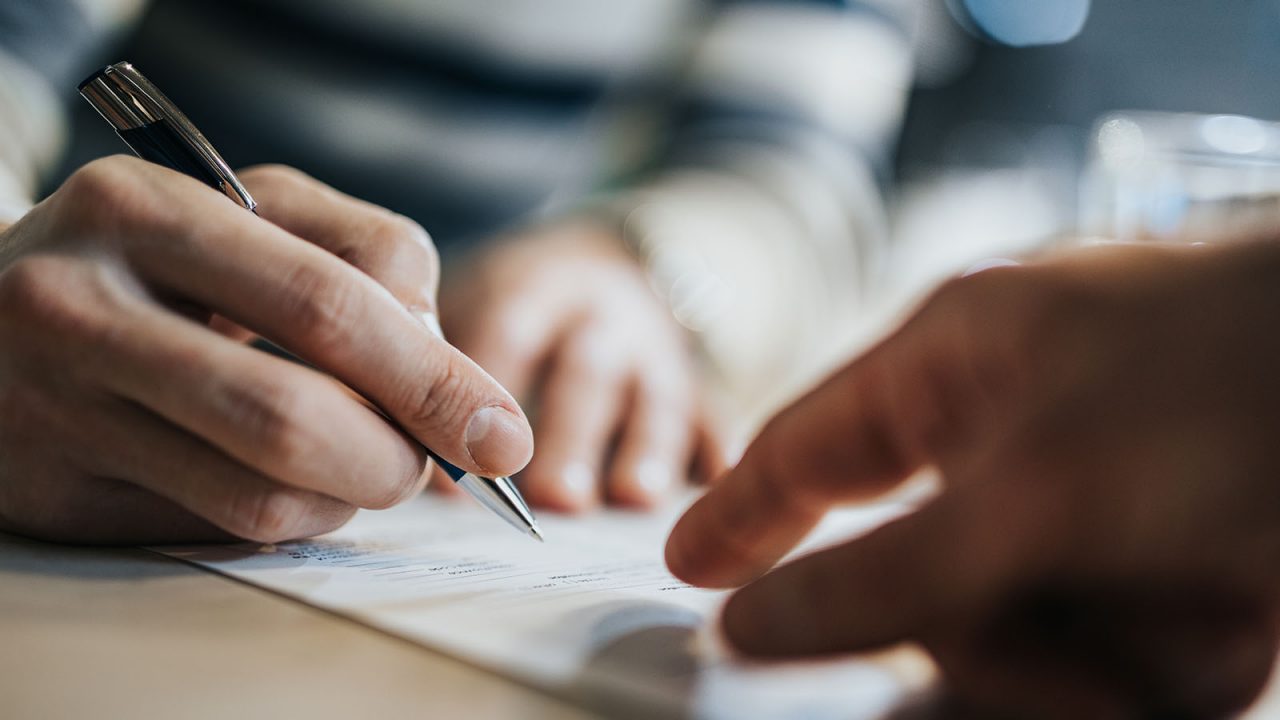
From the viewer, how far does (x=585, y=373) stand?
2.10ft

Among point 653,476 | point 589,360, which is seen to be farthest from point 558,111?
point 653,476

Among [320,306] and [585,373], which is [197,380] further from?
[585,373]

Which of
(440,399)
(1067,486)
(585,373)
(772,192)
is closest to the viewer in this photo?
(1067,486)

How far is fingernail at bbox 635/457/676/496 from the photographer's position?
21.6 inches

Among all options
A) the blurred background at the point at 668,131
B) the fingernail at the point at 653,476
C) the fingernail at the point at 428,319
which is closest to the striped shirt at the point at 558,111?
the blurred background at the point at 668,131

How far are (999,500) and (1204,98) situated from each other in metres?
1.83

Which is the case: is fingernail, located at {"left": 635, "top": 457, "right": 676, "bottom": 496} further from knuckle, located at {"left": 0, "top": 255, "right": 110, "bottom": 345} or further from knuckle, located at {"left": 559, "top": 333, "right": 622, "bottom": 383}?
knuckle, located at {"left": 0, "top": 255, "right": 110, "bottom": 345}

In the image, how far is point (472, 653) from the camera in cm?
25

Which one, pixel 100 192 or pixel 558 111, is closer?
pixel 100 192

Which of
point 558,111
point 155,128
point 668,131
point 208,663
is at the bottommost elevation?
point 208,663

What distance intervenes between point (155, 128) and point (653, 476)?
1.08 feet

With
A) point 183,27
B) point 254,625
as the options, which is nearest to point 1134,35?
point 183,27

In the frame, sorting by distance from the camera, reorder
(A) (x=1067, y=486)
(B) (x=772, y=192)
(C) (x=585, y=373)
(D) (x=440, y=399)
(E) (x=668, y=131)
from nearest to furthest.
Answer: (A) (x=1067, y=486)
(D) (x=440, y=399)
(C) (x=585, y=373)
(B) (x=772, y=192)
(E) (x=668, y=131)

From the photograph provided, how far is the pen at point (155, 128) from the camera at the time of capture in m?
0.33
